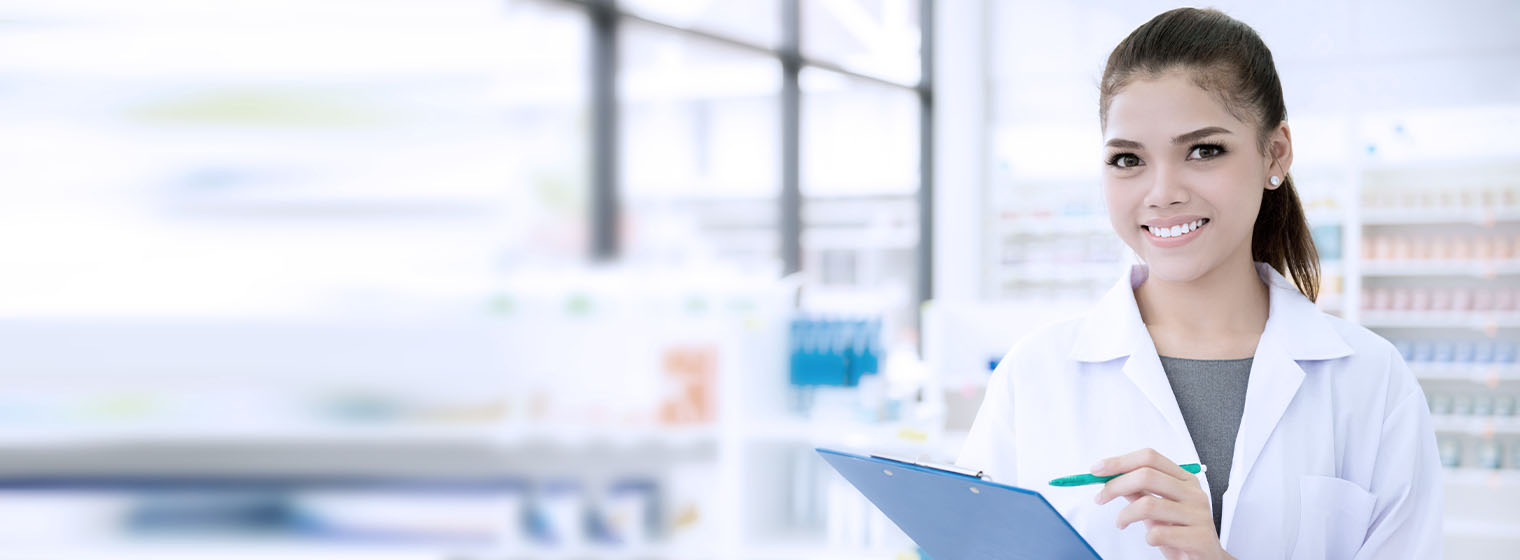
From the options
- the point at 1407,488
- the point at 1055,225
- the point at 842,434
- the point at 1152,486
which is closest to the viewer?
the point at 1152,486

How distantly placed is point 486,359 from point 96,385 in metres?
0.56

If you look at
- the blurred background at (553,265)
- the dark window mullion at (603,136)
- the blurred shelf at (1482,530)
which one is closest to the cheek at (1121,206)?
the blurred background at (553,265)

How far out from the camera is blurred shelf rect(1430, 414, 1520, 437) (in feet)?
19.0

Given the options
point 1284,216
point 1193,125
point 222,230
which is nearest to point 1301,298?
point 1284,216

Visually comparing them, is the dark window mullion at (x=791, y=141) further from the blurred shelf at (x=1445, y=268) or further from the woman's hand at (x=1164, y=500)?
the woman's hand at (x=1164, y=500)

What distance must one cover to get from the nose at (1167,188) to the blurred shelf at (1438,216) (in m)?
5.64

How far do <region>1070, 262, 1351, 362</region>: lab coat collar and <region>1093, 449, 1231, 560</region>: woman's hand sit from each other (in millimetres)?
269

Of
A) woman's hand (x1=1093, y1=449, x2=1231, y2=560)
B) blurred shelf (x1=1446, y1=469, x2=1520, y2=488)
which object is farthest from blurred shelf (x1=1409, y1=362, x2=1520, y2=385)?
woman's hand (x1=1093, y1=449, x2=1231, y2=560)

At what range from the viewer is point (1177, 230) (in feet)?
4.22

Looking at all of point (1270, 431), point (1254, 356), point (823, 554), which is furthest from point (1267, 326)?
point (823, 554)

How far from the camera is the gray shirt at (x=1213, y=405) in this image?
1.32 meters

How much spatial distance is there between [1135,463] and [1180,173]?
36cm

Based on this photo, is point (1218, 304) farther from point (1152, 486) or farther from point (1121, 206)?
point (1152, 486)

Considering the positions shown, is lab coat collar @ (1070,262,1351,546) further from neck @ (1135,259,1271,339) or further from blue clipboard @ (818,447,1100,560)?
blue clipboard @ (818,447,1100,560)
